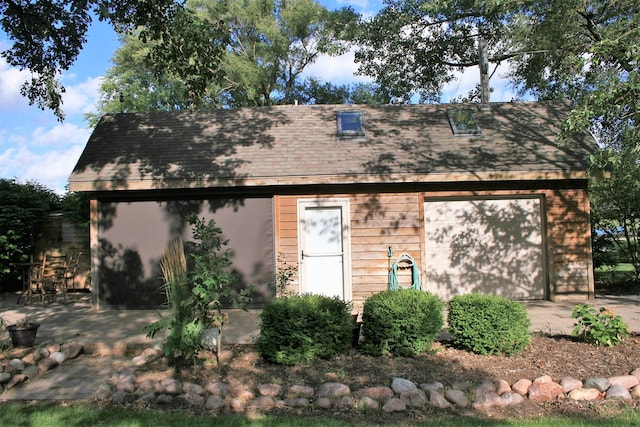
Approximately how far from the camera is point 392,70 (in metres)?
19.6

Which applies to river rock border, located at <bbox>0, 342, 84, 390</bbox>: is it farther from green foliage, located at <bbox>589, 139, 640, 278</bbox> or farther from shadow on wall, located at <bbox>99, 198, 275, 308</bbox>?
green foliage, located at <bbox>589, 139, 640, 278</bbox>

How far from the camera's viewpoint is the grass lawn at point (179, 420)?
382 cm

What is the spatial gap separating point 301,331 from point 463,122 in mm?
7333

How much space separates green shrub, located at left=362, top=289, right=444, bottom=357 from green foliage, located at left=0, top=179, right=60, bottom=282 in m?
9.04

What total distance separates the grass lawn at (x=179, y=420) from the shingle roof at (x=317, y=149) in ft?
17.7

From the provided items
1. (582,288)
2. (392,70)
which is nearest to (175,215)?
(582,288)

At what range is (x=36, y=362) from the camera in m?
5.67

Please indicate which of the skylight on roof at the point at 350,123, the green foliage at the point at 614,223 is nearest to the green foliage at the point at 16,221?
the skylight on roof at the point at 350,123

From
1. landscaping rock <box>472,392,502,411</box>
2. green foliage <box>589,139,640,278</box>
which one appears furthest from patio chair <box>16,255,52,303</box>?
green foliage <box>589,139,640,278</box>

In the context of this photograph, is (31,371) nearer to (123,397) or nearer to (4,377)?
(4,377)

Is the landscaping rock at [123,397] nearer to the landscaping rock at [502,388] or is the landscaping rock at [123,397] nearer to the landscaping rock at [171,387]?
the landscaping rock at [171,387]

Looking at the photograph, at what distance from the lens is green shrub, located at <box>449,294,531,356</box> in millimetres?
5238

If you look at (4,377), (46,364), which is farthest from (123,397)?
(46,364)

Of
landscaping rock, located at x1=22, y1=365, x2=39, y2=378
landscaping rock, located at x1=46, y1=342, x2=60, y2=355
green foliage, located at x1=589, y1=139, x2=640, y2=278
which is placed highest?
green foliage, located at x1=589, y1=139, x2=640, y2=278
